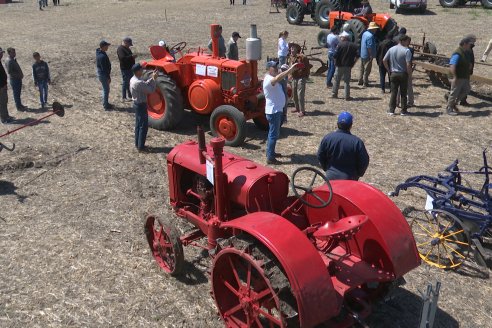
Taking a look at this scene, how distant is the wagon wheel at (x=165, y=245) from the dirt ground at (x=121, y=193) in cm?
12

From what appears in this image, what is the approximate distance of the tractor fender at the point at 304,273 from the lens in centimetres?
321

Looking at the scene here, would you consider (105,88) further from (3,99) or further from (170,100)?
(170,100)

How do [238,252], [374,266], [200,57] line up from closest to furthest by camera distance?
[238,252], [374,266], [200,57]

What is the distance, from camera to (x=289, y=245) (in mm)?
3332

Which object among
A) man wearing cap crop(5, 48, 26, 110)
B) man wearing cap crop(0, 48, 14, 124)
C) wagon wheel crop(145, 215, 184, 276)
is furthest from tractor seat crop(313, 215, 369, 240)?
man wearing cap crop(5, 48, 26, 110)

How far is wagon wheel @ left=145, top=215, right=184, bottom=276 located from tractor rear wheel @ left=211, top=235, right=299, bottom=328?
2.21ft

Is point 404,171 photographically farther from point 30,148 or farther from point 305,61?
point 30,148

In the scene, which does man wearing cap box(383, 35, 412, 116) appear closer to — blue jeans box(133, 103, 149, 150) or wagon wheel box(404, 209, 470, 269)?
wagon wheel box(404, 209, 470, 269)

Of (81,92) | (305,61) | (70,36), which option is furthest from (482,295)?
(70,36)

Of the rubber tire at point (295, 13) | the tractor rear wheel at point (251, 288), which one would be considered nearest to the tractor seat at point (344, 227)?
the tractor rear wheel at point (251, 288)

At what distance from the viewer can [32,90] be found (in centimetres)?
1113

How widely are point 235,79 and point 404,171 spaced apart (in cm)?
303

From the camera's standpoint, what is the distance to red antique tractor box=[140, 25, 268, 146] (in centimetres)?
784

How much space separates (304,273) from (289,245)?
0.71 feet
